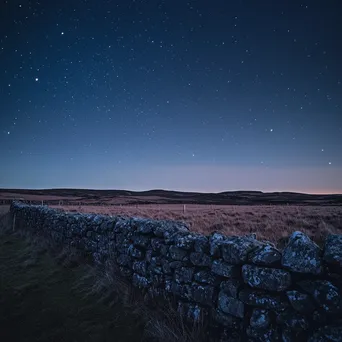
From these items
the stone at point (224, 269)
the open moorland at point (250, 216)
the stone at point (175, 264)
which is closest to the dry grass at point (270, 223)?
the open moorland at point (250, 216)

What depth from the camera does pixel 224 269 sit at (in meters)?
3.54

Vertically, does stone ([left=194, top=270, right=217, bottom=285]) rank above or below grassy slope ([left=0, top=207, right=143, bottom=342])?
above

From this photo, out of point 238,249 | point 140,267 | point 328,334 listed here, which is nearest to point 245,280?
point 238,249

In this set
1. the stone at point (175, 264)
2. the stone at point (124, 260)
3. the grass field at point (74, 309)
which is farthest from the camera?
the stone at point (124, 260)

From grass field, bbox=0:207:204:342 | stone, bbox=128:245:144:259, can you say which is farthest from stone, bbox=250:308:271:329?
stone, bbox=128:245:144:259

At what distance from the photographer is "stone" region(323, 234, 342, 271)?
2624 millimetres

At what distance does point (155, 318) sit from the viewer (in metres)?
4.29

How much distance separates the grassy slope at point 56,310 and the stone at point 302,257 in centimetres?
276

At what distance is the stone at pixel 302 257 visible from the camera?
8.99 ft

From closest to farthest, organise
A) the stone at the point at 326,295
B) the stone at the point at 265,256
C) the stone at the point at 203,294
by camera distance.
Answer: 1. the stone at the point at 326,295
2. the stone at the point at 265,256
3. the stone at the point at 203,294

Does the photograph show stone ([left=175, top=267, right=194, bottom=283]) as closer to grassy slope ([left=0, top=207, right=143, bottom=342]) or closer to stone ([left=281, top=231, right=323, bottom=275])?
grassy slope ([left=0, top=207, right=143, bottom=342])

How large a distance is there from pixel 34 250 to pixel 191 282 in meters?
8.16

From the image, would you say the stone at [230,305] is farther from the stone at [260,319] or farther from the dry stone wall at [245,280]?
the stone at [260,319]

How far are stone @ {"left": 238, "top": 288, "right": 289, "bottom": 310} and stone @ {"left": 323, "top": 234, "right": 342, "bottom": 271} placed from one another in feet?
2.38
